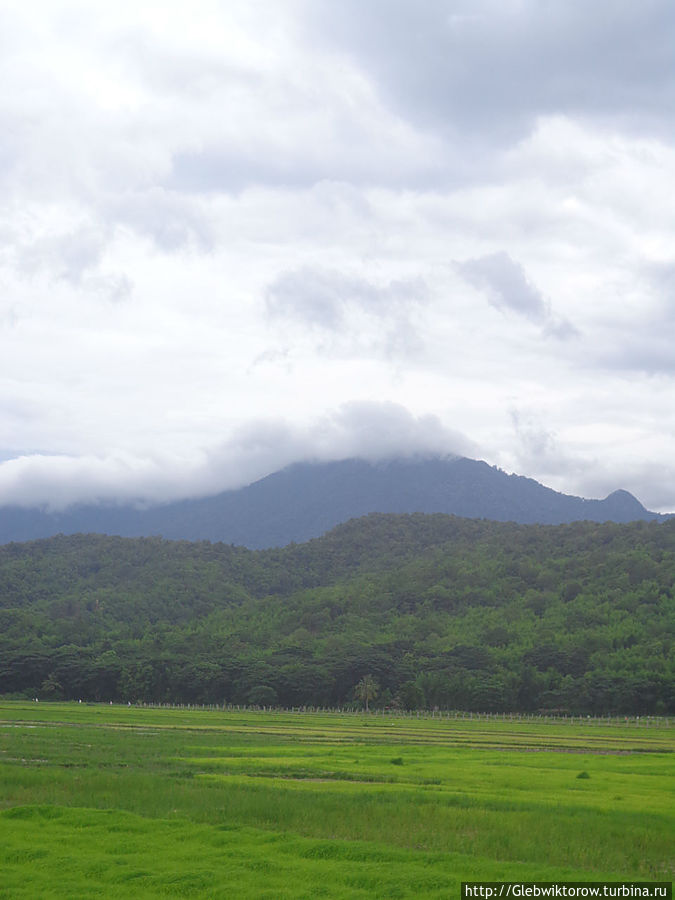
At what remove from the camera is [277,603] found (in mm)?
138750

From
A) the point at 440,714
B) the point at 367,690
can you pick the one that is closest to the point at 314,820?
the point at 440,714

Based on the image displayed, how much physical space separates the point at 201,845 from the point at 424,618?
109m

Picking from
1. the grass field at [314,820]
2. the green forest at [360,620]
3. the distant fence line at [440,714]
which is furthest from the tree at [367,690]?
the grass field at [314,820]

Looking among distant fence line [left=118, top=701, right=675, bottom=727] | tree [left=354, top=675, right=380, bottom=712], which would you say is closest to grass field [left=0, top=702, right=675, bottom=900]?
distant fence line [left=118, top=701, right=675, bottom=727]

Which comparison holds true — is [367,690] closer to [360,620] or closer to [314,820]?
[360,620]

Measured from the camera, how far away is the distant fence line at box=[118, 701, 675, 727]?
70.4 m

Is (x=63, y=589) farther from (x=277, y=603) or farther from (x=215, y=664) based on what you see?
(x=215, y=664)

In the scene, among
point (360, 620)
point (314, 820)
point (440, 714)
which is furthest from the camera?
point (360, 620)

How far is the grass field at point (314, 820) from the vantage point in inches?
502

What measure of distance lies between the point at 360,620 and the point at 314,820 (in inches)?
4140

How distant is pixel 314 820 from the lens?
18.1 m

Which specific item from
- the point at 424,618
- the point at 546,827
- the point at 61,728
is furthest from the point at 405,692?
the point at 546,827

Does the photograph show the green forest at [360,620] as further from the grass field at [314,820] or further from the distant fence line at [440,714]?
the grass field at [314,820]

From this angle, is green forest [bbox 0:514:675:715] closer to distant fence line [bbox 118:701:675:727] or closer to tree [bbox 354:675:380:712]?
tree [bbox 354:675:380:712]
